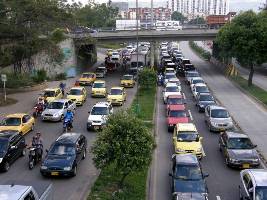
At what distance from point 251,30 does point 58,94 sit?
2154 centimetres

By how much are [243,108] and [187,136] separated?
1576cm

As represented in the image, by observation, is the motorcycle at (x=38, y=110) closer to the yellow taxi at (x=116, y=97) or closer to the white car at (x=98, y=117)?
the white car at (x=98, y=117)

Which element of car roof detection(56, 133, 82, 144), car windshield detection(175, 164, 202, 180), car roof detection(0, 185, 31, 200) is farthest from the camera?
car roof detection(56, 133, 82, 144)

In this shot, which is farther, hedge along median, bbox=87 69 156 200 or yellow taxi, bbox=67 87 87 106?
yellow taxi, bbox=67 87 87 106

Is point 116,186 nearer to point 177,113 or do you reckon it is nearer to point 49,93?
point 177,113

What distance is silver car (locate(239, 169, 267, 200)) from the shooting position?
58.3 feet

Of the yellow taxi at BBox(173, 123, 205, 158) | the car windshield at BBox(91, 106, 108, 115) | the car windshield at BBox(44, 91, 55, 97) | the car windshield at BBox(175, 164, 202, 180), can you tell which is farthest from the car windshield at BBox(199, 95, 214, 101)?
the car windshield at BBox(175, 164, 202, 180)

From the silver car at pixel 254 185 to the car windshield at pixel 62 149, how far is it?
8476 millimetres

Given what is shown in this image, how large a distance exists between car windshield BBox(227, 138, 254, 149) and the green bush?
80.3 feet

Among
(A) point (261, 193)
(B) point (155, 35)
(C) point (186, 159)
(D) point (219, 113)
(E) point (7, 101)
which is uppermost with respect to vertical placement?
(B) point (155, 35)

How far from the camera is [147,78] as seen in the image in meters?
49.9

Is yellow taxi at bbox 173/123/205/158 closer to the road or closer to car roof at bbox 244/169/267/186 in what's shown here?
the road

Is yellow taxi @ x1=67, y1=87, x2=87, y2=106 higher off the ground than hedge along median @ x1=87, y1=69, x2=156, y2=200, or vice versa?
hedge along median @ x1=87, y1=69, x2=156, y2=200

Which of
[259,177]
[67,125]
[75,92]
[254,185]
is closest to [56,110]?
[67,125]
